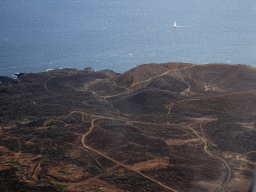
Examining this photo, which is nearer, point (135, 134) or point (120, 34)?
point (135, 134)

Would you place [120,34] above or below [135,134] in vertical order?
above

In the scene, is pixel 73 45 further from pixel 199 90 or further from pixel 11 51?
pixel 199 90

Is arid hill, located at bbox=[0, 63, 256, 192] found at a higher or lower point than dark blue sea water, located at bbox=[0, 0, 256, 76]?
lower

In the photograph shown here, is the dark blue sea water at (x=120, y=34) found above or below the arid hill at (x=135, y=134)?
above

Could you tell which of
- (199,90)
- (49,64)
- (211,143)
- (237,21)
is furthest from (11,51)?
(237,21)

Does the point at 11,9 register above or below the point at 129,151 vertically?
above
